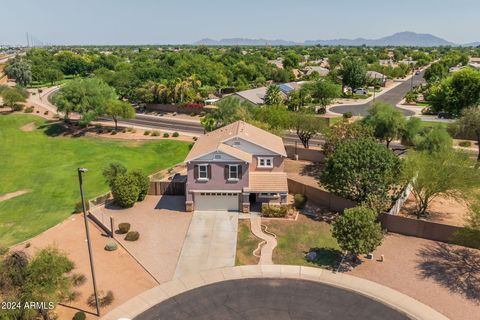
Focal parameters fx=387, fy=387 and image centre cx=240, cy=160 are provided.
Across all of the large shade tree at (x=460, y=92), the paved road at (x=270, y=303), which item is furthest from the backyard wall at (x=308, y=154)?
the large shade tree at (x=460, y=92)

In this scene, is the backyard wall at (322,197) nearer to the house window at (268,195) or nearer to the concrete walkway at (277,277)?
the house window at (268,195)

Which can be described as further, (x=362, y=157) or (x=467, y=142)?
(x=467, y=142)

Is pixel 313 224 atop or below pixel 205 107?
below

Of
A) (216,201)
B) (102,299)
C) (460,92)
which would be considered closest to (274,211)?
(216,201)

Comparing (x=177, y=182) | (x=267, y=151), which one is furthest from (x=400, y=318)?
(x=177, y=182)

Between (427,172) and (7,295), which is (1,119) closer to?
(7,295)

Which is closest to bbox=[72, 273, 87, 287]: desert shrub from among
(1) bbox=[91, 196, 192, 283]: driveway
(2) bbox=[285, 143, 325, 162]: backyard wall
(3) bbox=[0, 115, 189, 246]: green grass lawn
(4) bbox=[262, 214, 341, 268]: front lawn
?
(1) bbox=[91, 196, 192, 283]: driveway

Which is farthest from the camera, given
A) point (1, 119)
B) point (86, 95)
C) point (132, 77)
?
point (132, 77)
